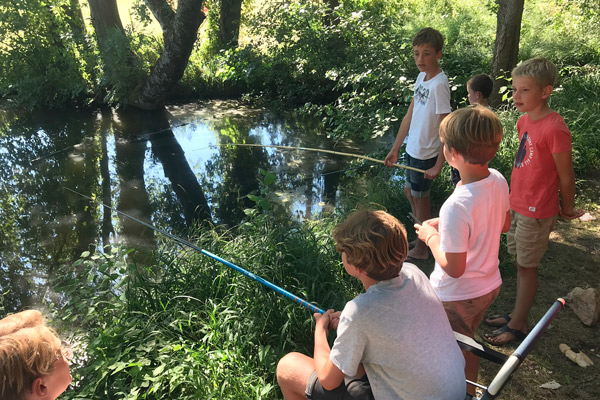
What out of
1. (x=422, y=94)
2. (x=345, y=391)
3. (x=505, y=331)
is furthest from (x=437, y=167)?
(x=345, y=391)

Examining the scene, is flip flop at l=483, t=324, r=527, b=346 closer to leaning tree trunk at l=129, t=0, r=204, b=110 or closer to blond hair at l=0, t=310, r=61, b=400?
blond hair at l=0, t=310, r=61, b=400

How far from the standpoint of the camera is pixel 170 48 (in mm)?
8609

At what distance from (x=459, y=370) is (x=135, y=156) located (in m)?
6.27

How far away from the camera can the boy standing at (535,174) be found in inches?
87.0

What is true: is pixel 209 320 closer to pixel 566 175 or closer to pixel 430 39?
pixel 566 175

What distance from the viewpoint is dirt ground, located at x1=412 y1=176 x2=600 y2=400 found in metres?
2.26

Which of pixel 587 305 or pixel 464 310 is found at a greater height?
pixel 464 310

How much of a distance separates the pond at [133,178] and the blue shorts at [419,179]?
3.79 ft

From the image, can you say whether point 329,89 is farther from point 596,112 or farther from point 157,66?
point 596,112

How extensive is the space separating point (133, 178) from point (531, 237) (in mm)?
4985

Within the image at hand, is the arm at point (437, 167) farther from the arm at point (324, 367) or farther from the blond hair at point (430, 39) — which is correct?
the arm at point (324, 367)

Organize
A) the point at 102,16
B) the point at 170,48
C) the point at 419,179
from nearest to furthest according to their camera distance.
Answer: the point at 419,179 < the point at 170,48 < the point at 102,16

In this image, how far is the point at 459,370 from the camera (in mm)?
1410

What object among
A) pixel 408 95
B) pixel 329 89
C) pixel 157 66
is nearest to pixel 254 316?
pixel 408 95
